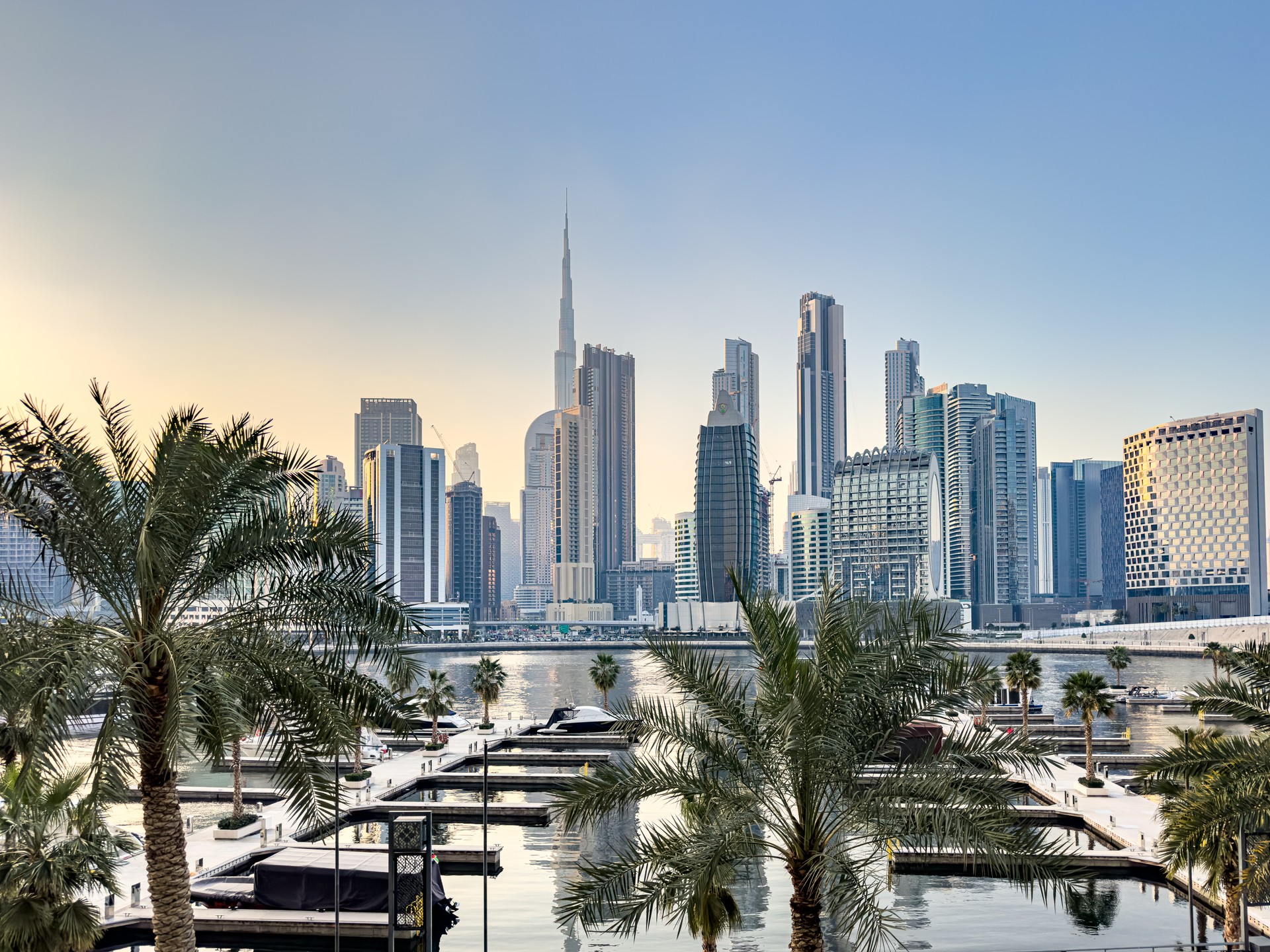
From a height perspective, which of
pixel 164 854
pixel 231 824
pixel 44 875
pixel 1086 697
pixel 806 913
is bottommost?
pixel 231 824

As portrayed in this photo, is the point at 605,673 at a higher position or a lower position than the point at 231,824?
higher

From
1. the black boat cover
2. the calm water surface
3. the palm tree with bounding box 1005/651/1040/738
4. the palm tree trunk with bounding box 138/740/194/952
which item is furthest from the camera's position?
the palm tree with bounding box 1005/651/1040/738

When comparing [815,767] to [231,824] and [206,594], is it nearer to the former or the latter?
[206,594]

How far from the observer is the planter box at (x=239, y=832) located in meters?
35.2

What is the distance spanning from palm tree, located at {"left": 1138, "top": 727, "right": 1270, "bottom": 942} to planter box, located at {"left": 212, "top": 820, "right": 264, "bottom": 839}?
2698cm

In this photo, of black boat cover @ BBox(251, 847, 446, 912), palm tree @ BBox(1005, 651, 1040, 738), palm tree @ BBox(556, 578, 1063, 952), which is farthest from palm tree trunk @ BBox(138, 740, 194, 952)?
palm tree @ BBox(1005, 651, 1040, 738)

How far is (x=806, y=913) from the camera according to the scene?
14.2 meters

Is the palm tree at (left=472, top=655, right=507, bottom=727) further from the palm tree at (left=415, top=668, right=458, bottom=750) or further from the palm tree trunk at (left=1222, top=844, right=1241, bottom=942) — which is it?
the palm tree trunk at (left=1222, top=844, right=1241, bottom=942)

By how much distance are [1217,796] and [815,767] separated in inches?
274

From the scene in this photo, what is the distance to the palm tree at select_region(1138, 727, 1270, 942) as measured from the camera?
1633cm

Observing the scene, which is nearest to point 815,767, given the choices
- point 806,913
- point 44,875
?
point 806,913

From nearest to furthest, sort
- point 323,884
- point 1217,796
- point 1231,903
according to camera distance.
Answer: point 1217,796, point 1231,903, point 323,884

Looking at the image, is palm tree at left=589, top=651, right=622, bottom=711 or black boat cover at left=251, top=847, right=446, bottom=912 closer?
black boat cover at left=251, top=847, right=446, bottom=912

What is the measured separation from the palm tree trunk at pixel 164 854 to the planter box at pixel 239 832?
2278 cm
